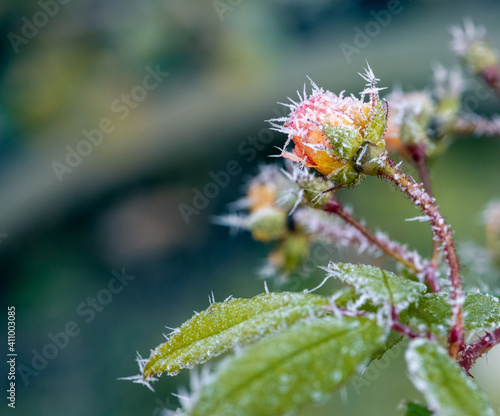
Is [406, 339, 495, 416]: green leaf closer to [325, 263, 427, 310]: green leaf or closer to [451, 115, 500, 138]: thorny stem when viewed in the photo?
[325, 263, 427, 310]: green leaf

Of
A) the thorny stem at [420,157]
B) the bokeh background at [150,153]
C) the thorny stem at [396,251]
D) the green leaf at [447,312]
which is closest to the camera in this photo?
the green leaf at [447,312]

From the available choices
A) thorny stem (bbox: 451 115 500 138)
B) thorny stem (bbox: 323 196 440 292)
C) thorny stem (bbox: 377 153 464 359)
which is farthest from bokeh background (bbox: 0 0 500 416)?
thorny stem (bbox: 377 153 464 359)

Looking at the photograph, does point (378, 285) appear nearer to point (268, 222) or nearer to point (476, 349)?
point (476, 349)

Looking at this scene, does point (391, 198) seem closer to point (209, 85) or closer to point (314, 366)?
point (209, 85)

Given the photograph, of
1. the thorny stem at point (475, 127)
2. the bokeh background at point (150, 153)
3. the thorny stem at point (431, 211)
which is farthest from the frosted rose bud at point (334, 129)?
the bokeh background at point (150, 153)

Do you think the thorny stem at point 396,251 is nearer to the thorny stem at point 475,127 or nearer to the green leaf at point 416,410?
the green leaf at point 416,410

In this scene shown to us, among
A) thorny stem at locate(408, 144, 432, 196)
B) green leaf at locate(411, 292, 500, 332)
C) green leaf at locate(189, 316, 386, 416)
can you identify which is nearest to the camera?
green leaf at locate(189, 316, 386, 416)
